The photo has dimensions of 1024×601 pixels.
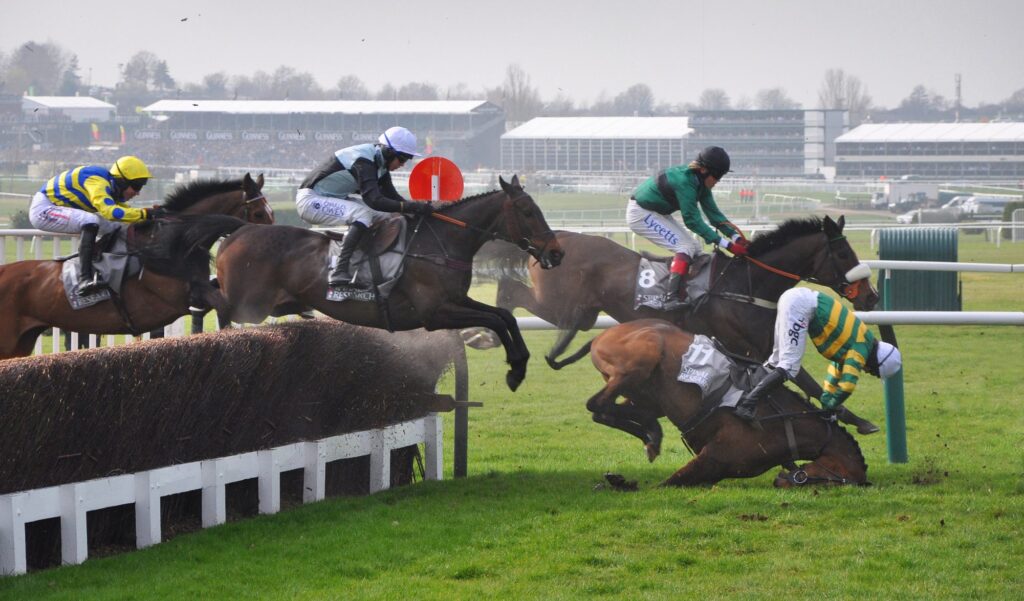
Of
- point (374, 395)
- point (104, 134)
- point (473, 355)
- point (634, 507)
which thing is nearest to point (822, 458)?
point (634, 507)

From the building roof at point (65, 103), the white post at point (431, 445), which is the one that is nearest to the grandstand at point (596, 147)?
the building roof at point (65, 103)

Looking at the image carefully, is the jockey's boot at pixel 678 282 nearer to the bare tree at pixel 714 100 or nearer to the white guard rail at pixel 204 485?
the white guard rail at pixel 204 485

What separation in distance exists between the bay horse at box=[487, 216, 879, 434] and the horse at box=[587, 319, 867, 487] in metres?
1.02

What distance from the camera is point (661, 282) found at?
324 inches

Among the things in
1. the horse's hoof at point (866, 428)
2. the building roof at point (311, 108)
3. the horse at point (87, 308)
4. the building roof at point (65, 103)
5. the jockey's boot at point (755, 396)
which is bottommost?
the horse's hoof at point (866, 428)

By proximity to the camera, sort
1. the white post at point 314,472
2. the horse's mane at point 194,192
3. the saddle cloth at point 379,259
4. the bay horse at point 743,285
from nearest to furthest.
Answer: the white post at point 314,472 → the saddle cloth at point 379,259 → the bay horse at point 743,285 → the horse's mane at point 194,192

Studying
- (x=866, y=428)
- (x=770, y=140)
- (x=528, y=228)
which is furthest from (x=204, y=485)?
(x=770, y=140)

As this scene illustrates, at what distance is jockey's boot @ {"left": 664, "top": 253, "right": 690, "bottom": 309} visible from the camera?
8.05 m

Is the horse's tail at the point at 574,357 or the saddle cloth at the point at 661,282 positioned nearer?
the horse's tail at the point at 574,357

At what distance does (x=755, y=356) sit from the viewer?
25.8ft

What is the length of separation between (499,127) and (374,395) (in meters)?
62.7

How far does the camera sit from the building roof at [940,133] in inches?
2458

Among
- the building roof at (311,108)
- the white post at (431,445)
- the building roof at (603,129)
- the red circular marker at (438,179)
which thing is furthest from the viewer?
the building roof at (603,129)

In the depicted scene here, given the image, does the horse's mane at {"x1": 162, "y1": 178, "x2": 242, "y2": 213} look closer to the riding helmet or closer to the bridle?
the riding helmet
